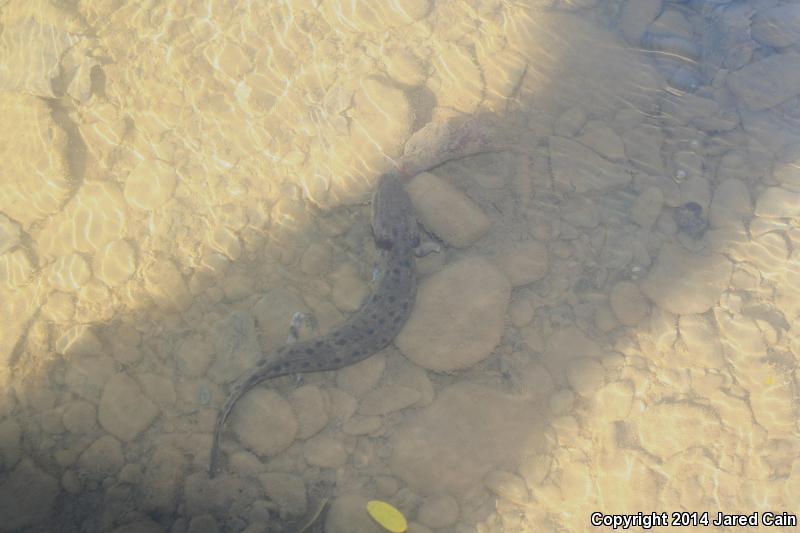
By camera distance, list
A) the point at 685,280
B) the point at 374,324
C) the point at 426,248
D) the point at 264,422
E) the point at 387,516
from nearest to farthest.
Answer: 1. the point at 387,516
2. the point at 264,422
3. the point at 374,324
4. the point at 685,280
5. the point at 426,248

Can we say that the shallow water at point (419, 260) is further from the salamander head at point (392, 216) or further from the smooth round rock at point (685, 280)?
the salamander head at point (392, 216)

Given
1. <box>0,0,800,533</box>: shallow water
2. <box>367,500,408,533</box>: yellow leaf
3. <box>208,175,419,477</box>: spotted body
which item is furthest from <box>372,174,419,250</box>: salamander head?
<box>367,500,408,533</box>: yellow leaf

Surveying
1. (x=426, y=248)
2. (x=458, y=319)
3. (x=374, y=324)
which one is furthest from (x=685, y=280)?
(x=374, y=324)

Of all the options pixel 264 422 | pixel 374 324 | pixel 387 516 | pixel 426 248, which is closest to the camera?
pixel 387 516

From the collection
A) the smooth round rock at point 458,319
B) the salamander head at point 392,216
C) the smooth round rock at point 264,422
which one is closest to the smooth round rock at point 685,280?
the smooth round rock at point 458,319

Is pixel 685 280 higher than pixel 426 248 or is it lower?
lower

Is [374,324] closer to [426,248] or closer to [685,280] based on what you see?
[426,248]

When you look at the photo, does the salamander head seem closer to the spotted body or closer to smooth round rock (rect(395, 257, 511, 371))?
the spotted body
